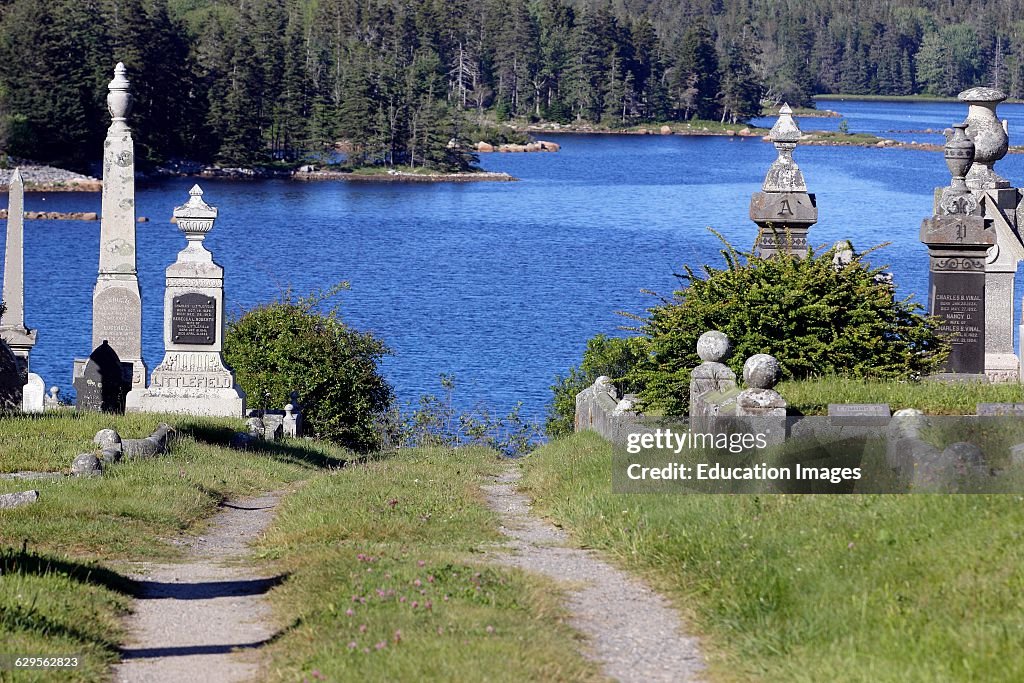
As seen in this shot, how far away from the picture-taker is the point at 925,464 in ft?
37.5

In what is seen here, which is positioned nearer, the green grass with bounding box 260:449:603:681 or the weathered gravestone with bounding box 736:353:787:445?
the green grass with bounding box 260:449:603:681

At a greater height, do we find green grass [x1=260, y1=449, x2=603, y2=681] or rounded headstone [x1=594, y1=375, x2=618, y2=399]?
rounded headstone [x1=594, y1=375, x2=618, y2=399]

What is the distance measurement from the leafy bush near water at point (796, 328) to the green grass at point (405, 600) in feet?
14.8

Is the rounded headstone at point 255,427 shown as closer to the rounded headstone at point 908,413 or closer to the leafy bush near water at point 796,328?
the leafy bush near water at point 796,328

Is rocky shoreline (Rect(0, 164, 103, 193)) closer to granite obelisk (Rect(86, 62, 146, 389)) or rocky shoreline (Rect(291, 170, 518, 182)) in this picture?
rocky shoreline (Rect(291, 170, 518, 182))

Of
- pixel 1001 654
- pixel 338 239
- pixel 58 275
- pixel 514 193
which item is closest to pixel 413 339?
pixel 58 275

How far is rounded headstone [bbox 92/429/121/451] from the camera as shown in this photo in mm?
16328

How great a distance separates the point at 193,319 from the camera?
74.9 feet

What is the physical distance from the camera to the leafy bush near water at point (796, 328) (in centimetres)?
1753

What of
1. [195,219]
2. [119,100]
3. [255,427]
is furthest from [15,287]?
[255,427]

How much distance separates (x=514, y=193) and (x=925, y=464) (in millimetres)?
112889

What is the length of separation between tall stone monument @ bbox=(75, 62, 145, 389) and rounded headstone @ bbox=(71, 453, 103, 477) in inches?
362

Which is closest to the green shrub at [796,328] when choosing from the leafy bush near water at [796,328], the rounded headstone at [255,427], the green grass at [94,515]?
the leafy bush near water at [796,328]

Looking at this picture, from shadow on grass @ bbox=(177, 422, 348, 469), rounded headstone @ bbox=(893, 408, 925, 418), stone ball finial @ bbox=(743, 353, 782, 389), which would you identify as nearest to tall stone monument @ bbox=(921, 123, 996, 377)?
rounded headstone @ bbox=(893, 408, 925, 418)
